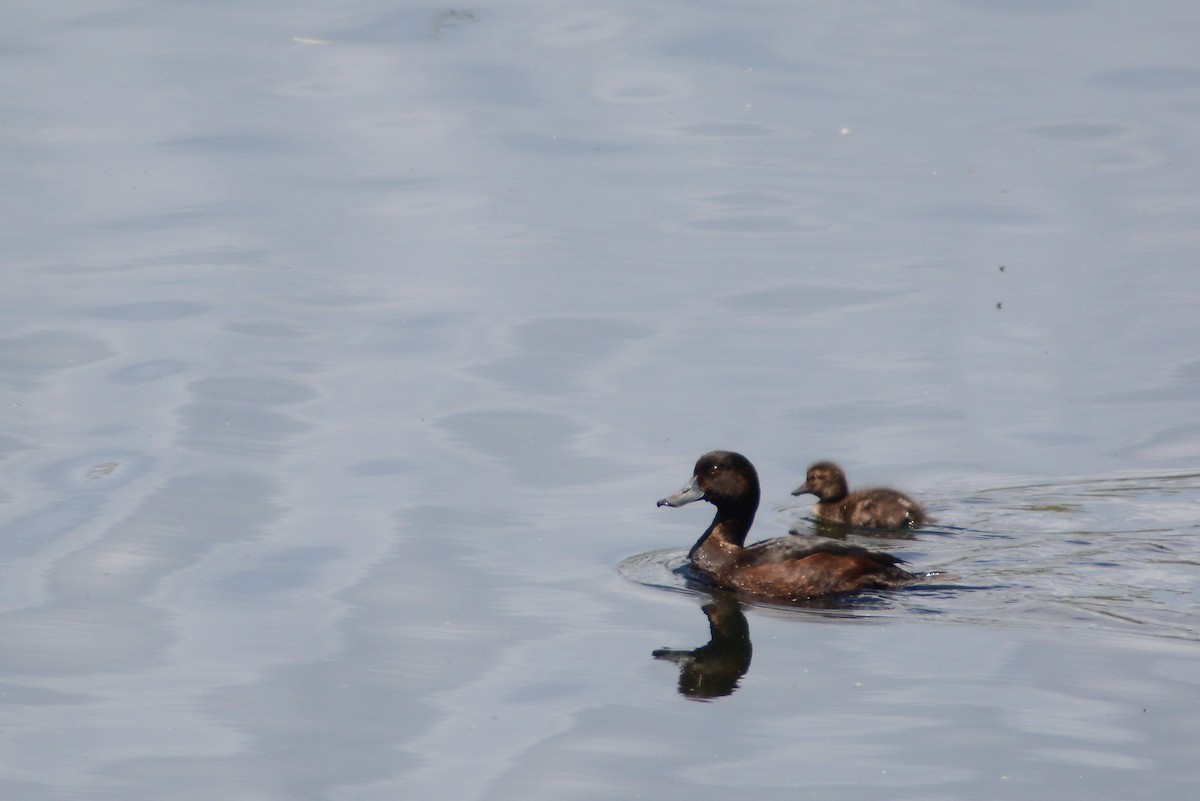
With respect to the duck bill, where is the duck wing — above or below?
below

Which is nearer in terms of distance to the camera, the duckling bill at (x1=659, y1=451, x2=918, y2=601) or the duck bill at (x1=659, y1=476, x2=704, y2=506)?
the duckling bill at (x1=659, y1=451, x2=918, y2=601)

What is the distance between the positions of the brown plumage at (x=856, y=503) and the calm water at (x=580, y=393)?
0.41ft

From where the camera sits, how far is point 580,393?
11.1 meters

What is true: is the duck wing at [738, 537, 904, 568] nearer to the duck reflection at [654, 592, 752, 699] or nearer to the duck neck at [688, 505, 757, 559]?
the duck neck at [688, 505, 757, 559]

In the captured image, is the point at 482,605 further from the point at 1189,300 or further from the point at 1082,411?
the point at 1189,300

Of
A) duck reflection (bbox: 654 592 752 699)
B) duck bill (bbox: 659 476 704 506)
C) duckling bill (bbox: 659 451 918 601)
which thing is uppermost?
duck bill (bbox: 659 476 704 506)

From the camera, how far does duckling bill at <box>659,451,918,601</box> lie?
8773mm

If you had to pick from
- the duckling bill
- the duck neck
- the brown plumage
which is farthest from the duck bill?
the brown plumage

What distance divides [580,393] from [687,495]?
196 cm

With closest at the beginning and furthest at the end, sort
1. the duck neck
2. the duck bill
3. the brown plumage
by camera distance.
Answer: the duck neck, the duck bill, the brown plumage

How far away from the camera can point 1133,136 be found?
648 inches

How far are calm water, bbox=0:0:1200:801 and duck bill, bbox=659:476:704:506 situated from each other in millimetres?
201

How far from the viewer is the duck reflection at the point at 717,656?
7.39 meters

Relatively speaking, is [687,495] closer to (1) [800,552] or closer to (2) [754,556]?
(2) [754,556]
